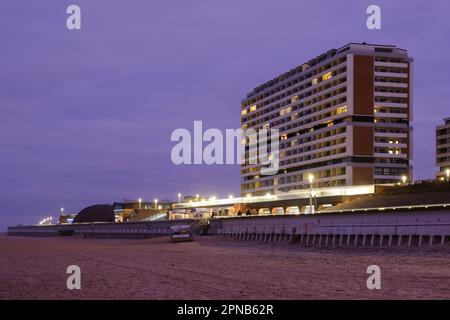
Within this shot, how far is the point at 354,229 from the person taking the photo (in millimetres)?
49031

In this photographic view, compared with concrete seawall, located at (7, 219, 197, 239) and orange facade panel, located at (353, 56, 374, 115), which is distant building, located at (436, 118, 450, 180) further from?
concrete seawall, located at (7, 219, 197, 239)

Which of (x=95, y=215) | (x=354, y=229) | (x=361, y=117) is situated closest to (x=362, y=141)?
(x=361, y=117)

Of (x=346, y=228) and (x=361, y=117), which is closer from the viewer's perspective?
(x=346, y=228)

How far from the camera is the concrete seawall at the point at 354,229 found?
132 feet

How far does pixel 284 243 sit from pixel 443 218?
70.2ft

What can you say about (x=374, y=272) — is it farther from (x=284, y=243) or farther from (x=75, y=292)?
(x=284, y=243)

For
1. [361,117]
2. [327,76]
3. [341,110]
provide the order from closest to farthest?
[361,117] < [341,110] < [327,76]

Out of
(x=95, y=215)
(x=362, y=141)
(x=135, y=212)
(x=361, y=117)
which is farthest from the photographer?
(x=95, y=215)

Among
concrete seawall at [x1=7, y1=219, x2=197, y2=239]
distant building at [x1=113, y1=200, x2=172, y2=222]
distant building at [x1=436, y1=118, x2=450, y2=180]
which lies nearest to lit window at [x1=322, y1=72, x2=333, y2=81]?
distant building at [x1=436, y1=118, x2=450, y2=180]

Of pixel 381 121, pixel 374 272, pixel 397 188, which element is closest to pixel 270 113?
pixel 381 121

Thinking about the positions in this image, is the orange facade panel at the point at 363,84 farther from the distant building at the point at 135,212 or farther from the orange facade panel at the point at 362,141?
the distant building at the point at 135,212

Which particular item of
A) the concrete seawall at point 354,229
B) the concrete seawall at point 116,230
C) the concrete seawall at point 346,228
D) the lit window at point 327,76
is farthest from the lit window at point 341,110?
the concrete seawall at point 354,229

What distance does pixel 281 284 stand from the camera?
19500mm

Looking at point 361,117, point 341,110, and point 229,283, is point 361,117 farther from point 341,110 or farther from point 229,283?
point 229,283
